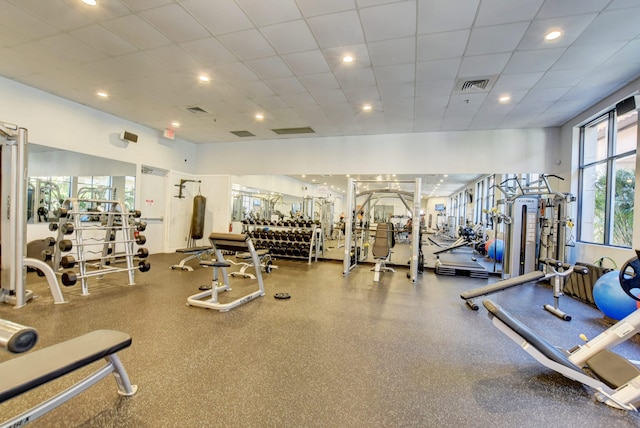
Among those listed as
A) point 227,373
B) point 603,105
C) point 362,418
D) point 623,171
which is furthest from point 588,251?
point 227,373

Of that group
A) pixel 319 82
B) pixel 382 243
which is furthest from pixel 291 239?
pixel 319 82

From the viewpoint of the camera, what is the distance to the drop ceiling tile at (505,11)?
2.53 m

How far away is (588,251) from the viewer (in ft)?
15.6

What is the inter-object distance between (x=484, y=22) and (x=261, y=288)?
393cm

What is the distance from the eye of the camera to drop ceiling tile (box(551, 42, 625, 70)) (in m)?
3.13

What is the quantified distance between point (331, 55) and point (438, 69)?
56.8 inches

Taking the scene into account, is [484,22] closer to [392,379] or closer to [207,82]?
[392,379]

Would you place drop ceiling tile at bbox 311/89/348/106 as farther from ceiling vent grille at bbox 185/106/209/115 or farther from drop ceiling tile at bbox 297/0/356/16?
ceiling vent grille at bbox 185/106/209/115

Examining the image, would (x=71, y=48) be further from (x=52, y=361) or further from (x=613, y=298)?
(x=613, y=298)

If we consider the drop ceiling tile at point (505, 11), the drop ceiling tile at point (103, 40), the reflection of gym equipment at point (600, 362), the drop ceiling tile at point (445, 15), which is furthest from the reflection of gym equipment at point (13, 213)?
the drop ceiling tile at point (505, 11)

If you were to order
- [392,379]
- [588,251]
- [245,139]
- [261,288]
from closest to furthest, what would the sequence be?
[392,379], [261,288], [588,251], [245,139]

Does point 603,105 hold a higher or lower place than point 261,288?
higher

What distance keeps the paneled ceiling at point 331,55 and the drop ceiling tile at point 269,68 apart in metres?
0.03

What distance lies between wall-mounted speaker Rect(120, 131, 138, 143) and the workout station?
25 mm
